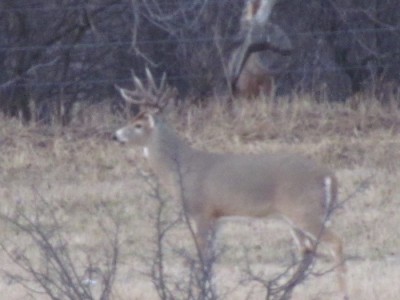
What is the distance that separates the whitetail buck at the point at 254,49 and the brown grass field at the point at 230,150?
4.80 ft

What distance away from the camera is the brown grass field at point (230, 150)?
391 inches

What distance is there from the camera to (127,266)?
1027 cm

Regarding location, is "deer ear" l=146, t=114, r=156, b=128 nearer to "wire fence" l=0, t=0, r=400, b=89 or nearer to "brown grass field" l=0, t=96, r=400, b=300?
"brown grass field" l=0, t=96, r=400, b=300

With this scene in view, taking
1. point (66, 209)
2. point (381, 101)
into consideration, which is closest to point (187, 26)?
point (381, 101)

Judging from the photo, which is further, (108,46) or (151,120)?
(108,46)

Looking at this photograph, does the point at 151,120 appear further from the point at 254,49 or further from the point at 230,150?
the point at 254,49

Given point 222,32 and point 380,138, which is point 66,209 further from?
point 222,32

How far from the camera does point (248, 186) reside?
1041 centimetres

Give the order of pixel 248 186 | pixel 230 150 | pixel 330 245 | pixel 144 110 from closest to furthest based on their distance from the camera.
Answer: pixel 330 245, pixel 248 186, pixel 144 110, pixel 230 150

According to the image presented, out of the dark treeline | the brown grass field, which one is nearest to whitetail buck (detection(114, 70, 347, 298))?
the brown grass field

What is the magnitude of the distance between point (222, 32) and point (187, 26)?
1.51 m

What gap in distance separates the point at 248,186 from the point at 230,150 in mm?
4398

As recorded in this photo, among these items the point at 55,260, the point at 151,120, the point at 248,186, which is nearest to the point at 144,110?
the point at 151,120

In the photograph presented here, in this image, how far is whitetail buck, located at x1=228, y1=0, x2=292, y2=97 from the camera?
17922 mm
